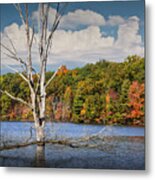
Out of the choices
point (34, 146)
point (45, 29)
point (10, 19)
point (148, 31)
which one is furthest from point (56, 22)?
point (34, 146)

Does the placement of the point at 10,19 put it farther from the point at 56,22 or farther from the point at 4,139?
the point at 4,139

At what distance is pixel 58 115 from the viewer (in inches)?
111

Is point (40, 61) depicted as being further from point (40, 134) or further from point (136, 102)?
→ point (136, 102)

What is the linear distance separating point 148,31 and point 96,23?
11.7 inches

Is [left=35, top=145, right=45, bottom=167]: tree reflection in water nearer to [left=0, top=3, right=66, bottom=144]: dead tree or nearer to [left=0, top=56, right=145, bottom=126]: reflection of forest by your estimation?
[left=0, top=3, right=66, bottom=144]: dead tree

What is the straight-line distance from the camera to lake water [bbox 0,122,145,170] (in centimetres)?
271

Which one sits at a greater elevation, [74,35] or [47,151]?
[74,35]

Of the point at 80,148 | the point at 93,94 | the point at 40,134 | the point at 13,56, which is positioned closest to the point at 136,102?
the point at 93,94

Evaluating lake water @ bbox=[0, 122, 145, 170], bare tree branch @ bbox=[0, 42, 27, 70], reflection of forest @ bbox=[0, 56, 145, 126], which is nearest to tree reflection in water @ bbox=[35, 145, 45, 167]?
lake water @ bbox=[0, 122, 145, 170]

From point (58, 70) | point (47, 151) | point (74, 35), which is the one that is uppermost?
point (74, 35)

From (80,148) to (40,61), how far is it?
1.79 ft

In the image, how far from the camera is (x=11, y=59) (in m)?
2.87

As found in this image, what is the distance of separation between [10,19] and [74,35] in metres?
0.39

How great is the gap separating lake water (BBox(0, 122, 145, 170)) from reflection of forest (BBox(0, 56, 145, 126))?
1.9 inches
